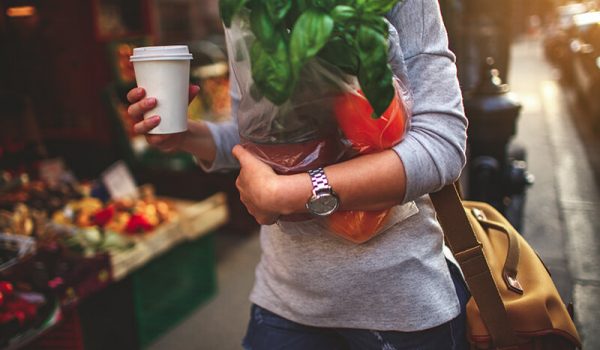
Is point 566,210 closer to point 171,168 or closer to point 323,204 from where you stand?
point 323,204

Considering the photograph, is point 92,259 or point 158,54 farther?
point 92,259

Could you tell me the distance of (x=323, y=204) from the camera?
1.14 metres

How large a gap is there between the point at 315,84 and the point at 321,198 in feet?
0.78

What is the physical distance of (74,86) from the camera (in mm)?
5340

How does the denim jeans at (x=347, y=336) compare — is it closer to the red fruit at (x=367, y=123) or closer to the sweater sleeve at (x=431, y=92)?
the sweater sleeve at (x=431, y=92)

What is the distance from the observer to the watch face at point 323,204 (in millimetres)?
1134

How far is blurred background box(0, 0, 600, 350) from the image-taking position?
2809 millimetres

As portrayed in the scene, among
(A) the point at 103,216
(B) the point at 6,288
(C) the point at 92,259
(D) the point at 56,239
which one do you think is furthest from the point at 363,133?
(A) the point at 103,216

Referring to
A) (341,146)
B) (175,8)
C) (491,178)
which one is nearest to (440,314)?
(341,146)

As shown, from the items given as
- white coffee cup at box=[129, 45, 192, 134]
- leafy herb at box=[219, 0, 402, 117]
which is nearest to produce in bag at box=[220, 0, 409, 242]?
leafy herb at box=[219, 0, 402, 117]

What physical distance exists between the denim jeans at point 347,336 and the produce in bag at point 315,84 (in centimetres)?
32

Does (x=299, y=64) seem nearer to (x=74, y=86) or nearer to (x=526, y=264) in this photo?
(x=526, y=264)

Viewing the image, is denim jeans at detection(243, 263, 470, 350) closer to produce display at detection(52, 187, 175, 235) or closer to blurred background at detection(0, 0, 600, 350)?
blurred background at detection(0, 0, 600, 350)

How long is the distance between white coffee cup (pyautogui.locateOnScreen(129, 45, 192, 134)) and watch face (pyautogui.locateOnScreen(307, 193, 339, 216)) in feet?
1.70
